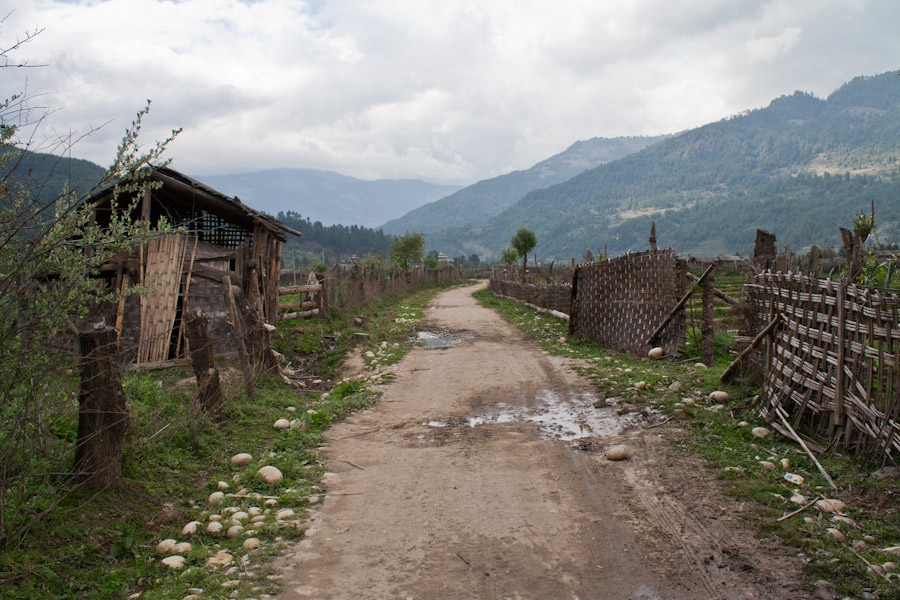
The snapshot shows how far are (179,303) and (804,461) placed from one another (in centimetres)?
1003

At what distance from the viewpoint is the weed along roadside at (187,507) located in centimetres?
329

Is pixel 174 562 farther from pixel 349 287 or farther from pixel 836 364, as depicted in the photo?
pixel 349 287

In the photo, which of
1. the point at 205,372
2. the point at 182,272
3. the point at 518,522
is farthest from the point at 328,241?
the point at 518,522

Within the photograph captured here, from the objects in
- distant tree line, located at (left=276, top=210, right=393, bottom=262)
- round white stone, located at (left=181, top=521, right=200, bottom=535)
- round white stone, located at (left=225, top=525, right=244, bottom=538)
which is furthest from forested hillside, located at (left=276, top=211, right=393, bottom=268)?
round white stone, located at (left=225, top=525, right=244, bottom=538)

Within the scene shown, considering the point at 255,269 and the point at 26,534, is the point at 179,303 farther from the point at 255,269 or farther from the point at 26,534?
the point at 26,534

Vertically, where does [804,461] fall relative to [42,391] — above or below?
below

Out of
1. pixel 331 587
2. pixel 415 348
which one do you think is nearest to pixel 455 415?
pixel 331 587

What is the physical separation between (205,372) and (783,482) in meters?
5.43

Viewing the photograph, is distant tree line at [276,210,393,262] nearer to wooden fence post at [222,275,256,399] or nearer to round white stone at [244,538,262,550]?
wooden fence post at [222,275,256,399]

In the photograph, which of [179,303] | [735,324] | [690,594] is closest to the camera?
[690,594]

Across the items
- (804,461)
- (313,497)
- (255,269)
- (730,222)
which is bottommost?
(313,497)

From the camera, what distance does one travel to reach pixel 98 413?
13.5 feet

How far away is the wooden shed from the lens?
32.3 ft

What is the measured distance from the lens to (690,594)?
3031 mm
